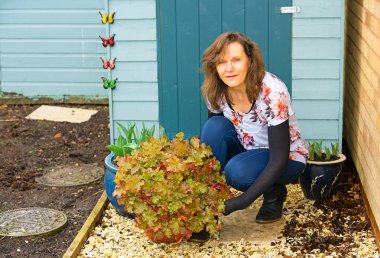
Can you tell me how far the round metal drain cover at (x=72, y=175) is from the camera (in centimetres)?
645

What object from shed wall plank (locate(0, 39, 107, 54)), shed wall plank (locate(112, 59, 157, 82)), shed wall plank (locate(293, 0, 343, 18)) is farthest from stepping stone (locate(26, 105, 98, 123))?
shed wall plank (locate(293, 0, 343, 18))

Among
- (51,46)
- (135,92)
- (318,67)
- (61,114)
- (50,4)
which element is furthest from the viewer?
(51,46)

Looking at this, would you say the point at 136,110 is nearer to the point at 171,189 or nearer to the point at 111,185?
the point at 111,185

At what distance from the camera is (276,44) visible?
5977 millimetres

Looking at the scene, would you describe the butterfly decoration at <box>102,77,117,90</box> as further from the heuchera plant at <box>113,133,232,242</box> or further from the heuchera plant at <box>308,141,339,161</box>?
the heuchera plant at <box>308,141,339,161</box>

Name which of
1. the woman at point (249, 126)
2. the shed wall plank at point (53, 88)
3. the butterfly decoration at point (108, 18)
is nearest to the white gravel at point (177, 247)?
the woman at point (249, 126)

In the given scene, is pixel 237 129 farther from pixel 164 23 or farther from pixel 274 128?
pixel 164 23

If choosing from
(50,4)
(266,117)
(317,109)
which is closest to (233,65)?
(266,117)

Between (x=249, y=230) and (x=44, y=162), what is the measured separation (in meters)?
2.44

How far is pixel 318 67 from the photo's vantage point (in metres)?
6.02

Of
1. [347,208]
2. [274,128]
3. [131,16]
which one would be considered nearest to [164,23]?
[131,16]

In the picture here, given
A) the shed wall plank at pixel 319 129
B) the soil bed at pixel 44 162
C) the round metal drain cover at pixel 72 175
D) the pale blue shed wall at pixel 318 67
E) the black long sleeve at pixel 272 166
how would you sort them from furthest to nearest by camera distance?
the round metal drain cover at pixel 72 175 < the shed wall plank at pixel 319 129 < the pale blue shed wall at pixel 318 67 < the soil bed at pixel 44 162 < the black long sleeve at pixel 272 166

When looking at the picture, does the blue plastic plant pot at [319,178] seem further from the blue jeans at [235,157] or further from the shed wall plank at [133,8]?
the shed wall plank at [133,8]

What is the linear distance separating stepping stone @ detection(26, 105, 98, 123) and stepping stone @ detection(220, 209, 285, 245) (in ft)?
→ 10.9
